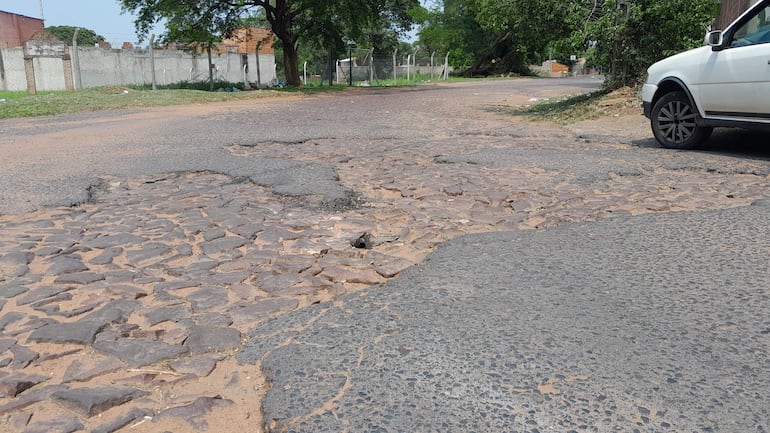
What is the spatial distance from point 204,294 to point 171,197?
2.55m

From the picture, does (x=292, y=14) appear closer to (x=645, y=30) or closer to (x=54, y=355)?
(x=645, y=30)

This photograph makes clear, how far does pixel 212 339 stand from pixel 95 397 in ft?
2.02

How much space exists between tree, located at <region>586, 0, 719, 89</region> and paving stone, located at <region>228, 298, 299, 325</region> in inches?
464

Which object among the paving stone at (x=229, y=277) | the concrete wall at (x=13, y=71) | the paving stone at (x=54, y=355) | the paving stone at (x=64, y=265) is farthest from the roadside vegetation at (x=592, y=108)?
the concrete wall at (x=13, y=71)

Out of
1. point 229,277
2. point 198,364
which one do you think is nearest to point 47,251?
point 229,277

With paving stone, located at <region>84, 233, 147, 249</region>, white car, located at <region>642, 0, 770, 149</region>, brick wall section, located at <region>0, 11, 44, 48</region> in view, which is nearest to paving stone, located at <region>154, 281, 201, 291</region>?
paving stone, located at <region>84, 233, 147, 249</region>

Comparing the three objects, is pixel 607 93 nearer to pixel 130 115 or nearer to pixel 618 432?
pixel 130 115

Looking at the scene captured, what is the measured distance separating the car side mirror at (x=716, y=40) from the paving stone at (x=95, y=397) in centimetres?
745

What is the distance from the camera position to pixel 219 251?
4215mm

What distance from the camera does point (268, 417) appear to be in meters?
2.27

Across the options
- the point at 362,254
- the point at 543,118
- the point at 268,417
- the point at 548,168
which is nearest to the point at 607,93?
the point at 543,118

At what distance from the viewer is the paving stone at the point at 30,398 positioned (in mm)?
2359

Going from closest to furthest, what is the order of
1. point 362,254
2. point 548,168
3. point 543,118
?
point 362,254 → point 548,168 → point 543,118

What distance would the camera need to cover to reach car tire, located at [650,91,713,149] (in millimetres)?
7836
